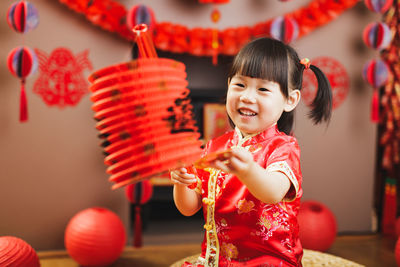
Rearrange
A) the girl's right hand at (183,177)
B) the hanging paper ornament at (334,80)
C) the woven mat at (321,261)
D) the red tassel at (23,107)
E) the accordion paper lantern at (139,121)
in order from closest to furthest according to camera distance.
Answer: the accordion paper lantern at (139,121) < the girl's right hand at (183,177) < the woven mat at (321,261) < the red tassel at (23,107) < the hanging paper ornament at (334,80)

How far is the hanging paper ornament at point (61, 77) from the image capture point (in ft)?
6.36

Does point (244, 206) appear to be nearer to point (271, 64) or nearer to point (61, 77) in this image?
point (271, 64)

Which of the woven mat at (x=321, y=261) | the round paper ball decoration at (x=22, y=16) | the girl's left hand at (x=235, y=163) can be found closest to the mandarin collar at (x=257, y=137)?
the girl's left hand at (x=235, y=163)

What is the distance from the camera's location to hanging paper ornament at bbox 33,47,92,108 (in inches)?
76.3

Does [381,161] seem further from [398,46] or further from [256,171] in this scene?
[256,171]

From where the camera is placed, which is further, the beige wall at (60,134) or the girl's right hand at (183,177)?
the beige wall at (60,134)

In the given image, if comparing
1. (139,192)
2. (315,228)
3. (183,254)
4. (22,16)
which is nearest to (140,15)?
(22,16)

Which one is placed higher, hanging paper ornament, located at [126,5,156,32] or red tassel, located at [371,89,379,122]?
hanging paper ornament, located at [126,5,156,32]

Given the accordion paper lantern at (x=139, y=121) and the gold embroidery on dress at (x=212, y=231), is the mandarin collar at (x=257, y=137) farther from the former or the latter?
the accordion paper lantern at (x=139, y=121)

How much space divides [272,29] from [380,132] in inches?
42.8

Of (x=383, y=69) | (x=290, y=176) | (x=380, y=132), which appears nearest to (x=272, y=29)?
(x=383, y=69)

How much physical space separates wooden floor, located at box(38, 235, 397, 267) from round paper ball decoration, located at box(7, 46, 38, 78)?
0.95 metres

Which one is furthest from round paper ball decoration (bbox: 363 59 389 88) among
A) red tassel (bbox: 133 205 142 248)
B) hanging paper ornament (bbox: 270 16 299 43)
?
red tassel (bbox: 133 205 142 248)

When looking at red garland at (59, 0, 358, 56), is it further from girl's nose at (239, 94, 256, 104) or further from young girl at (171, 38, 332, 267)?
girl's nose at (239, 94, 256, 104)
